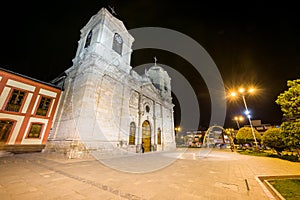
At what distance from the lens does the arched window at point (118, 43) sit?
15.8 m

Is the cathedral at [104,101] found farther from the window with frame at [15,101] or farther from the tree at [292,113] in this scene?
the tree at [292,113]

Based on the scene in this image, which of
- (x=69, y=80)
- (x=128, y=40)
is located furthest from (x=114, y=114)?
(x=128, y=40)

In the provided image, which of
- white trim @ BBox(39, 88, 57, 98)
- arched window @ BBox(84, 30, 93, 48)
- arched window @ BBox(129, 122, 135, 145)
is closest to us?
white trim @ BBox(39, 88, 57, 98)

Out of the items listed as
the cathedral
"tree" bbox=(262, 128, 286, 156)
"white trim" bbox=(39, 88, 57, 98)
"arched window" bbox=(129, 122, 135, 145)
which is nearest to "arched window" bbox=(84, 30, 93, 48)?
the cathedral

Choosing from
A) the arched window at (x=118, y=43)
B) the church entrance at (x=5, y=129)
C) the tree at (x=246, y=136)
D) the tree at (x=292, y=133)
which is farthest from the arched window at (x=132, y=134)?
the tree at (x=246, y=136)

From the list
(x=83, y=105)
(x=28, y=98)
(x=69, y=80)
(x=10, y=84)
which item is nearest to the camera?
(x=83, y=105)

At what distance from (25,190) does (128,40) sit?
18.5 meters

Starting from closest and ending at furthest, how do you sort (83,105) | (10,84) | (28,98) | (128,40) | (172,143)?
(83,105) < (10,84) < (28,98) < (128,40) < (172,143)

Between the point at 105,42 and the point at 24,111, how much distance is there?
10782 mm

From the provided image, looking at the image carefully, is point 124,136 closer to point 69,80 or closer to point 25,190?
point 69,80

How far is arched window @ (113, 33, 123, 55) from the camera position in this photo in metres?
15.8

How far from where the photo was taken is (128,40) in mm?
18203

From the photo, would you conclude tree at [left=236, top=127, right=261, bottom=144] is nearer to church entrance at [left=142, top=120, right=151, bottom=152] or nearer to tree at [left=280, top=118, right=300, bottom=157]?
church entrance at [left=142, top=120, right=151, bottom=152]

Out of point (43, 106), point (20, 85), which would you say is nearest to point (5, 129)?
point (43, 106)
